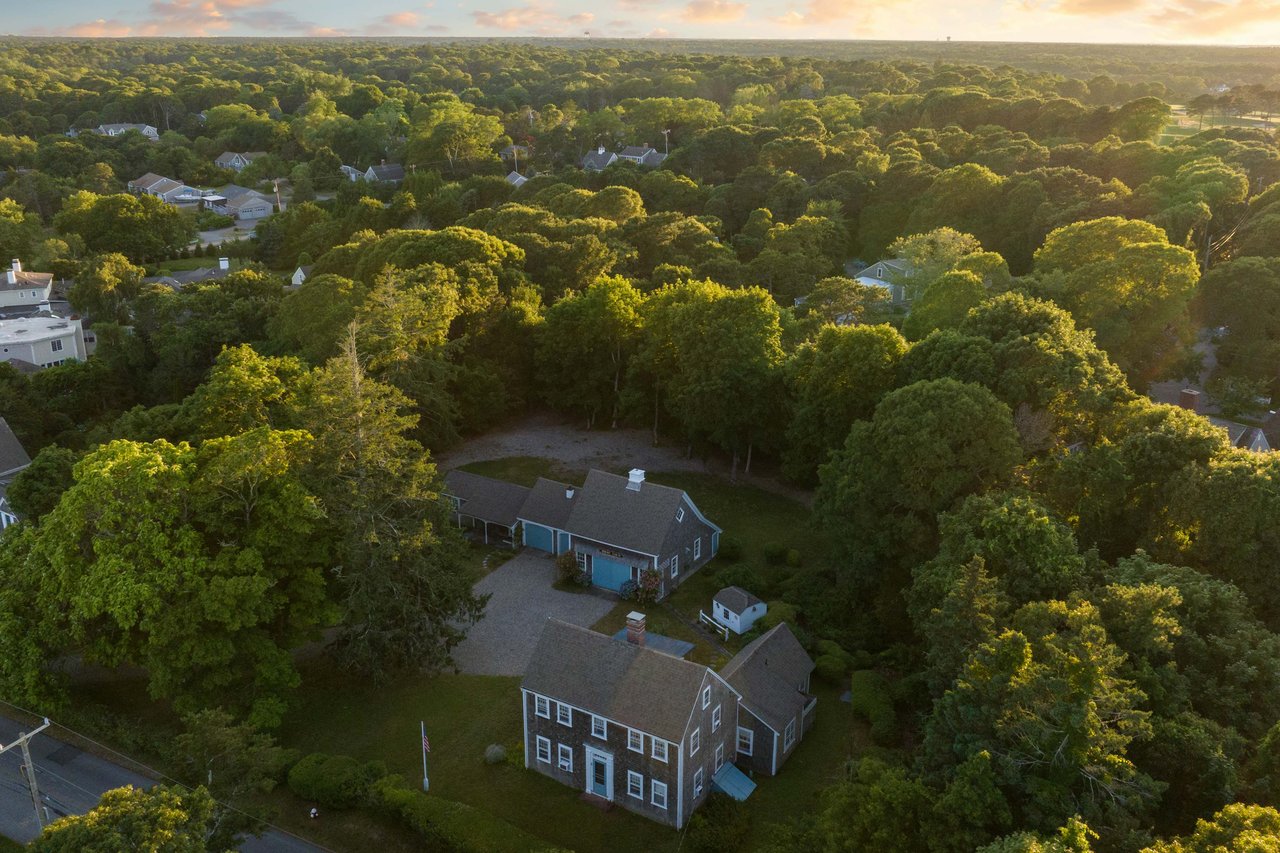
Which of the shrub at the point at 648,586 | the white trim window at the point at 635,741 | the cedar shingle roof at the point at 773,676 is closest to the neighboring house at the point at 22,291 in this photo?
the shrub at the point at 648,586

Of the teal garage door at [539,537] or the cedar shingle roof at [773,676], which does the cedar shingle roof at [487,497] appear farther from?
the cedar shingle roof at [773,676]

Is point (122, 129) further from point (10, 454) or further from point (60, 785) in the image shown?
point (60, 785)

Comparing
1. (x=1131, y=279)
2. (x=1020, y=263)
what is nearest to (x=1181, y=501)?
(x=1131, y=279)

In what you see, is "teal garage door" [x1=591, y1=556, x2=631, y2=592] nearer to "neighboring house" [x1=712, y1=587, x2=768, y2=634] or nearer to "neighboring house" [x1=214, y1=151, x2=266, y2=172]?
"neighboring house" [x1=712, y1=587, x2=768, y2=634]

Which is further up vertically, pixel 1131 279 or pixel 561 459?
pixel 1131 279

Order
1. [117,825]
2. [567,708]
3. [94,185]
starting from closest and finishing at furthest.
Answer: [117,825] < [567,708] < [94,185]

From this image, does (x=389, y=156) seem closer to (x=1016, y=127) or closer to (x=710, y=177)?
(x=710, y=177)

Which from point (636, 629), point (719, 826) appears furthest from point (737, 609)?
point (719, 826)
